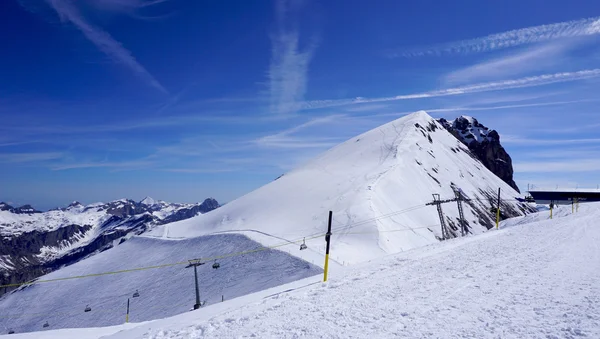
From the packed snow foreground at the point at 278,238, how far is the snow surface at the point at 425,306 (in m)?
2.72

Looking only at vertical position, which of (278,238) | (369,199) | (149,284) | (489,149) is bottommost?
(149,284)

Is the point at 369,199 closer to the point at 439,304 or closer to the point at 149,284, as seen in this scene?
the point at 149,284

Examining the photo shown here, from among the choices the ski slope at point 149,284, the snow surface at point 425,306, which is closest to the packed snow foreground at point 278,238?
the ski slope at point 149,284

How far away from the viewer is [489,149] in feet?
586

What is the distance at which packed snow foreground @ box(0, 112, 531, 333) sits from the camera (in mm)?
44594

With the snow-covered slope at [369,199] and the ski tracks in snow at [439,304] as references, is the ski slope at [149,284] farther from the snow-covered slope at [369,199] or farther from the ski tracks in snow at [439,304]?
the ski tracks in snow at [439,304]

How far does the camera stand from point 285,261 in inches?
1722

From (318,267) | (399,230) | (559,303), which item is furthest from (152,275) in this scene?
(559,303)

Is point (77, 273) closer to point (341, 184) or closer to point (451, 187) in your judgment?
point (341, 184)

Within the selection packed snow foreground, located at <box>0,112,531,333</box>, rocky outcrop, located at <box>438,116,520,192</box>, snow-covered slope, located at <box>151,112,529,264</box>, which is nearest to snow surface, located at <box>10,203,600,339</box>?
packed snow foreground, located at <box>0,112,531,333</box>

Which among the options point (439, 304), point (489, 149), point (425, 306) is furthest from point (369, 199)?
point (489, 149)

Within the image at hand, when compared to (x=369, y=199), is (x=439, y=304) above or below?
below

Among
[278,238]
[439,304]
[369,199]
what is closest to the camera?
[439,304]

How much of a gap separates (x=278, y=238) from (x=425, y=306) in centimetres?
4592
